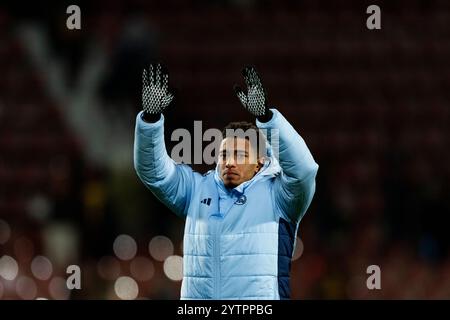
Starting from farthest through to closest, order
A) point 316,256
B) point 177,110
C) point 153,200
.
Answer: point 177,110 < point 153,200 < point 316,256

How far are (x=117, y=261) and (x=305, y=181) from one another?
14.3ft

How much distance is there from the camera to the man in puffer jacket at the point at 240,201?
361 centimetres

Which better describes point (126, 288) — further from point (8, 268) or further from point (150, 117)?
point (150, 117)

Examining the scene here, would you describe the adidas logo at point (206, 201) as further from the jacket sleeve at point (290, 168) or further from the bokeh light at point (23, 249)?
the bokeh light at point (23, 249)

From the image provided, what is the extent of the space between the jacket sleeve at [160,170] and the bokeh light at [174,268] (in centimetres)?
351

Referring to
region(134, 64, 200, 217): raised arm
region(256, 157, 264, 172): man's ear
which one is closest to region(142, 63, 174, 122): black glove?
region(134, 64, 200, 217): raised arm

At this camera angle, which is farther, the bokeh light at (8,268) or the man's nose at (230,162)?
the bokeh light at (8,268)

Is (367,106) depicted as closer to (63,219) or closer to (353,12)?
(353,12)

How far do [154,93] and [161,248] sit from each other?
442 centimetres

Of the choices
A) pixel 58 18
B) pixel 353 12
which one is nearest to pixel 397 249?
pixel 353 12

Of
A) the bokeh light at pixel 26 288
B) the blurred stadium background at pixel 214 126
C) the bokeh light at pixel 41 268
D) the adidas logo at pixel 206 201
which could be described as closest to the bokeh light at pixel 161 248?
the blurred stadium background at pixel 214 126

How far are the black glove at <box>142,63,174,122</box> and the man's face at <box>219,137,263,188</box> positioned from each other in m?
0.27

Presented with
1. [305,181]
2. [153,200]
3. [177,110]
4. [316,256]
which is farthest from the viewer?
[177,110]

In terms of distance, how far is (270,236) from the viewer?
145 inches
